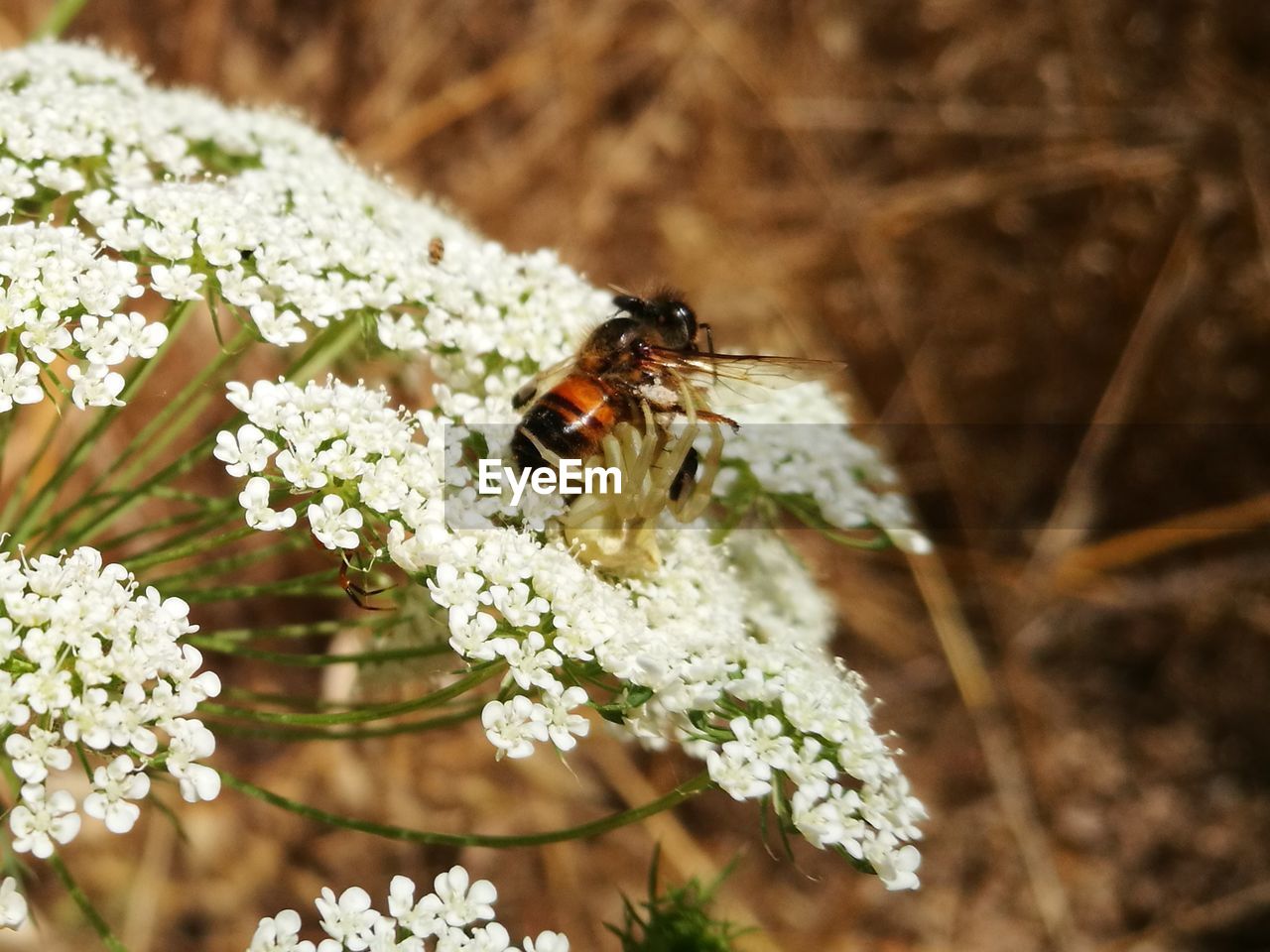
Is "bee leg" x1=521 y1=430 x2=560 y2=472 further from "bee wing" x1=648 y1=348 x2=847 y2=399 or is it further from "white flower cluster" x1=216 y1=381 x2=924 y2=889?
"bee wing" x1=648 y1=348 x2=847 y2=399

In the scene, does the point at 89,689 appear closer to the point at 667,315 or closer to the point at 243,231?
the point at 243,231

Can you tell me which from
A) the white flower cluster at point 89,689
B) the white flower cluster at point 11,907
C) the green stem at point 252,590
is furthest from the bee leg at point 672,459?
the white flower cluster at point 11,907

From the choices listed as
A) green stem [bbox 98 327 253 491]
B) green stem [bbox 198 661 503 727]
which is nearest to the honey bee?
green stem [bbox 198 661 503 727]

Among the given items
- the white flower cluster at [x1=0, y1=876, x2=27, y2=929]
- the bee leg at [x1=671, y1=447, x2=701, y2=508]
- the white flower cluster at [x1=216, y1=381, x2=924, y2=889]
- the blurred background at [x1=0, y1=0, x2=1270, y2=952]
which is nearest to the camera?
the white flower cluster at [x1=0, y1=876, x2=27, y2=929]

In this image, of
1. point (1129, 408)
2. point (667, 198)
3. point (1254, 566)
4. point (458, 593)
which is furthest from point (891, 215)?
point (458, 593)

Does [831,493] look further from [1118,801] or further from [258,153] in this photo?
[1118,801]

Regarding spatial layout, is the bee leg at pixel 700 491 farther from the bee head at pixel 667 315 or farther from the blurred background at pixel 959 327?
the blurred background at pixel 959 327
